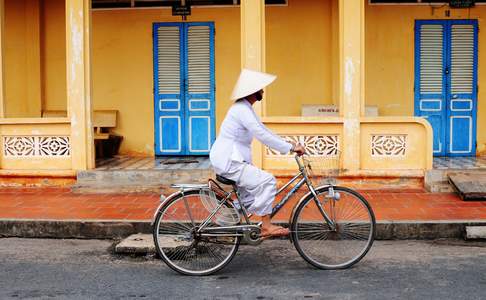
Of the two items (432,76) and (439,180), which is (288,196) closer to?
(439,180)

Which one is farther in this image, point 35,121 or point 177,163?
point 177,163

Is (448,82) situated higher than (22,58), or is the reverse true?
(22,58)

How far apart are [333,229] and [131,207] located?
3.60 m

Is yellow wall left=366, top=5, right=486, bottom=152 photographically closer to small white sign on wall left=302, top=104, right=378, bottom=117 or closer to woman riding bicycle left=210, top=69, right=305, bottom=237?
small white sign on wall left=302, top=104, right=378, bottom=117

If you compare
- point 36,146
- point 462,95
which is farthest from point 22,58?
point 462,95

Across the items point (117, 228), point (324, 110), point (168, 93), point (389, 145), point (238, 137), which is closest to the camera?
point (238, 137)

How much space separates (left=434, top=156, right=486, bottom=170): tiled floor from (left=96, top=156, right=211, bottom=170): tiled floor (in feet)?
12.5

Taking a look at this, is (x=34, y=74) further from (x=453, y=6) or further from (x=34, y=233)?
(x=453, y=6)

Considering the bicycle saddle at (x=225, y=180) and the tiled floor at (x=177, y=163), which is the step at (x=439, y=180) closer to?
the tiled floor at (x=177, y=163)

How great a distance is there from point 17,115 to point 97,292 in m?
8.09

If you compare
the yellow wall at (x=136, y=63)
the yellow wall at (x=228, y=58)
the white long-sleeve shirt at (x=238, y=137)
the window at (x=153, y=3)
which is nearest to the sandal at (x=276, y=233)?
the white long-sleeve shirt at (x=238, y=137)

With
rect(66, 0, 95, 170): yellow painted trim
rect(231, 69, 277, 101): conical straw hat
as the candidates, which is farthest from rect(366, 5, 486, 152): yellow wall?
rect(231, 69, 277, 101): conical straw hat

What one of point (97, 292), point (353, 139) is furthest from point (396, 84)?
point (97, 292)

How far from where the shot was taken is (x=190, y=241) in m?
5.75
